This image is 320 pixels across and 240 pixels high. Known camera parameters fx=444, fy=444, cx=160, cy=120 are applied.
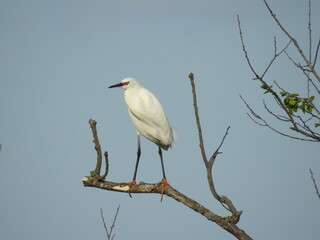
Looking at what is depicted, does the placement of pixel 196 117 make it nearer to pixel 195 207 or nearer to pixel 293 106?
pixel 293 106

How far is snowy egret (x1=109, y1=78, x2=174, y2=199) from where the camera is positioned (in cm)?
859

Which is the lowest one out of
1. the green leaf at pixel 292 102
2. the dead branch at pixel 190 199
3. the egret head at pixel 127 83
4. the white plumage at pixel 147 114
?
the dead branch at pixel 190 199

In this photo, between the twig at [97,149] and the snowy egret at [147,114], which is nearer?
the twig at [97,149]

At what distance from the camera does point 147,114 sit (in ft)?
28.1

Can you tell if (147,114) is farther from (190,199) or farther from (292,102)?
(292,102)

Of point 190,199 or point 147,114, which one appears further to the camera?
point 147,114

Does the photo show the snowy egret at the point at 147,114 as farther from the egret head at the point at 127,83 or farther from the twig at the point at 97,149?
the twig at the point at 97,149

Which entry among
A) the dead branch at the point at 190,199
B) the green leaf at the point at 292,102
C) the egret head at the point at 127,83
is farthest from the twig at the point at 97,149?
the green leaf at the point at 292,102

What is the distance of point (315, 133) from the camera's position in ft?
12.8

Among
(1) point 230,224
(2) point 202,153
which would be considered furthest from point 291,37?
(1) point 230,224

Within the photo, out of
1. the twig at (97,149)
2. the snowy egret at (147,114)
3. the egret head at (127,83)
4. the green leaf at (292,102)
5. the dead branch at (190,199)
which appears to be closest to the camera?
the green leaf at (292,102)

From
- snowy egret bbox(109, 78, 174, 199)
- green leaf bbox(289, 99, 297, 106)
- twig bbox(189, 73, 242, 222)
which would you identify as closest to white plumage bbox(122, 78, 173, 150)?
snowy egret bbox(109, 78, 174, 199)

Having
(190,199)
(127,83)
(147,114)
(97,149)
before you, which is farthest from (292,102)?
(127,83)

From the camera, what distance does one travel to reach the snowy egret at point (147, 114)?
8.59 meters
